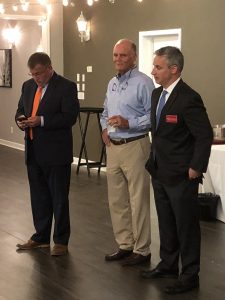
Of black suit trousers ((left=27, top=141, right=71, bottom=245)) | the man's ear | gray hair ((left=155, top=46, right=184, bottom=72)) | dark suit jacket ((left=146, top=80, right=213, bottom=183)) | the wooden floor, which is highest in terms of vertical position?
gray hair ((left=155, top=46, right=184, bottom=72))

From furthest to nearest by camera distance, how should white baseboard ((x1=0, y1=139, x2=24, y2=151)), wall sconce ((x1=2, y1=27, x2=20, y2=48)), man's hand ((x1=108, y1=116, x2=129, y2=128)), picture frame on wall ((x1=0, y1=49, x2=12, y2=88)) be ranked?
picture frame on wall ((x1=0, y1=49, x2=12, y2=88))
wall sconce ((x1=2, y1=27, x2=20, y2=48))
white baseboard ((x1=0, y1=139, x2=24, y2=151))
man's hand ((x1=108, y1=116, x2=129, y2=128))

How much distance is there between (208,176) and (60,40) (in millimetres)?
4462

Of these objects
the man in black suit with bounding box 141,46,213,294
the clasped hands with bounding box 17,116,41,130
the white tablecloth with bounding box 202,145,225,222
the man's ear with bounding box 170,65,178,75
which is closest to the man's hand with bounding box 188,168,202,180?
the man in black suit with bounding box 141,46,213,294

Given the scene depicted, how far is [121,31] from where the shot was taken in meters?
7.73

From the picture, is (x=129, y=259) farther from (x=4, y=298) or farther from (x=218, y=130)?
(x=218, y=130)

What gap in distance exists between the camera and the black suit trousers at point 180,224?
10.6 feet

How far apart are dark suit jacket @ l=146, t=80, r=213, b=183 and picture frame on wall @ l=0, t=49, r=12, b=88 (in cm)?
826

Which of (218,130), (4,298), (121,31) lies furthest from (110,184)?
(121,31)

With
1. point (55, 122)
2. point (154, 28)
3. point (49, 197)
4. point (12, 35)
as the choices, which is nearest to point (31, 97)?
point (55, 122)

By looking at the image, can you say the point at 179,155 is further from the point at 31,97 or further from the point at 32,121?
the point at 31,97

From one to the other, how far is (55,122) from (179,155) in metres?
1.10

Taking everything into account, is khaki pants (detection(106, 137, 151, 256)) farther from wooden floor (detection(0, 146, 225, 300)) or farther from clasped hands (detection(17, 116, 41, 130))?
clasped hands (detection(17, 116, 41, 130))

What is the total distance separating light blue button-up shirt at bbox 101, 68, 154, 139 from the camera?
3.70 metres

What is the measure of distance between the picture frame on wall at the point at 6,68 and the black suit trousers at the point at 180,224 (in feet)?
27.1
